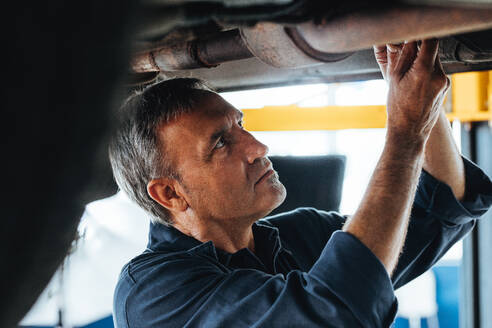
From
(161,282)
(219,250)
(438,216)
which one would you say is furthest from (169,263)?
(438,216)

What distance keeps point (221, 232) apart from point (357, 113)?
3.17 ft

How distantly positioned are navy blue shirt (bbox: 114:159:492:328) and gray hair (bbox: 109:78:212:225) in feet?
0.32

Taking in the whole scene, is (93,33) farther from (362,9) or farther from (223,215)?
(223,215)

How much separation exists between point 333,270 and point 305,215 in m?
0.53

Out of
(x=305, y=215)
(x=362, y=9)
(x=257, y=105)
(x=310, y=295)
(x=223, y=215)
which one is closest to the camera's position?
(x=362, y=9)

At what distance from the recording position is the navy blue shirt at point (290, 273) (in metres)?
0.59

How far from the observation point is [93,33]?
197mm

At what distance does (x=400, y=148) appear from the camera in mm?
667

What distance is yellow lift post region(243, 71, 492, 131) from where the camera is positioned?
1.65 metres

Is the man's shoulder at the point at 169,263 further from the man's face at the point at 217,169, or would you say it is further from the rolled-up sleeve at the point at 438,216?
the rolled-up sleeve at the point at 438,216

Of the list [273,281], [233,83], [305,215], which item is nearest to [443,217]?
[305,215]

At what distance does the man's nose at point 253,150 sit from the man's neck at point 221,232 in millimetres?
137

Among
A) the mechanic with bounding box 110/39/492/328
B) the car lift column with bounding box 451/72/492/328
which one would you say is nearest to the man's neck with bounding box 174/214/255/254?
the mechanic with bounding box 110/39/492/328

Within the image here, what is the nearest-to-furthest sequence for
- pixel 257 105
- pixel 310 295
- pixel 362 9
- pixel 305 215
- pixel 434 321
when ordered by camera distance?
pixel 362 9 < pixel 310 295 < pixel 305 215 < pixel 257 105 < pixel 434 321
